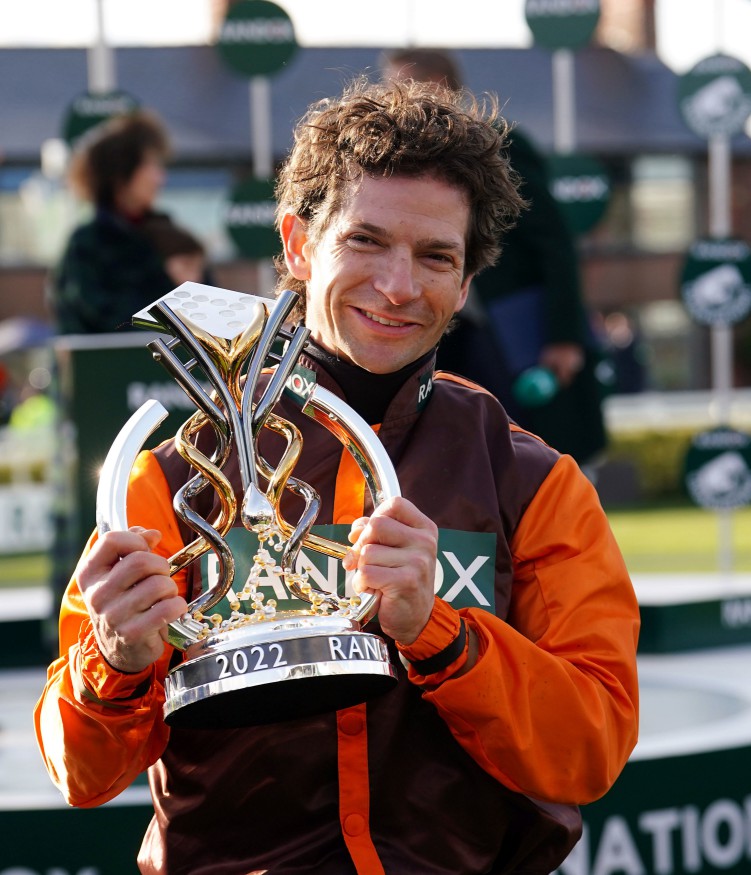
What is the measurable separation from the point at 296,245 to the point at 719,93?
516cm

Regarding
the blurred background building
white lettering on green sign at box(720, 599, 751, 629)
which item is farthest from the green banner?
the blurred background building

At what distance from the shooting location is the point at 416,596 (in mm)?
1683

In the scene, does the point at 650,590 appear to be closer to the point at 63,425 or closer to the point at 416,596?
the point at 63,425

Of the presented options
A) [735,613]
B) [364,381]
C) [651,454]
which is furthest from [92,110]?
[651,454]

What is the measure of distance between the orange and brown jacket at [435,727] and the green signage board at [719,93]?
5.18 meters

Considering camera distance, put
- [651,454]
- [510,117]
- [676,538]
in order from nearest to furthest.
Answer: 1. [676,538]
2. [651,454]
3. [510,117]

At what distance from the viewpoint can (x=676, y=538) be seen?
12055 millimetres

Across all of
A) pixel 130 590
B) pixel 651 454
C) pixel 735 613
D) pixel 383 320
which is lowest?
pixel 651 454

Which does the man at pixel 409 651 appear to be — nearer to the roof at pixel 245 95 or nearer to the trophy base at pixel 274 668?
the trophy base at pixel 274 668

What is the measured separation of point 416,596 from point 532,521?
1.20ft

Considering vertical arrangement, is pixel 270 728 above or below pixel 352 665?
below

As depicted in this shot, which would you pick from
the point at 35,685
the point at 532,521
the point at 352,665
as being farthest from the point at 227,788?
the point at 35,685

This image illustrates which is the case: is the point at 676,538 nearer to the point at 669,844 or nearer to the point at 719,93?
the point at 719,93

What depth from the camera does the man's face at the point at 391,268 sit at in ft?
6.41
